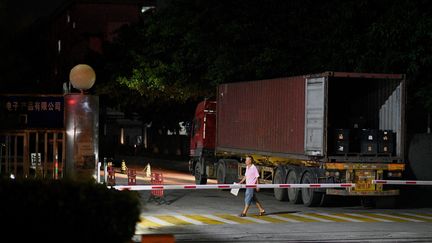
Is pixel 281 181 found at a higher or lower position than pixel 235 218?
higher

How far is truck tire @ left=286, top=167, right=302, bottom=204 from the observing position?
2577cm

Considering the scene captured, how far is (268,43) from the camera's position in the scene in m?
35.4

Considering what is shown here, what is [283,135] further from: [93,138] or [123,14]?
[123,14]

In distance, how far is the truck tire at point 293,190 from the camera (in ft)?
84.5

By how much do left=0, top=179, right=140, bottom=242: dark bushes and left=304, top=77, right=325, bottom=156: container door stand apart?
→ 1348 centimetres

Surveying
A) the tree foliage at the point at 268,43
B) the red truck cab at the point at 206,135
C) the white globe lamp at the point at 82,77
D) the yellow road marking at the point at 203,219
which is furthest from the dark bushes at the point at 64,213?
the red truck cab at the point at 206,135

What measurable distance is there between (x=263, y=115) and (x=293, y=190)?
295cm

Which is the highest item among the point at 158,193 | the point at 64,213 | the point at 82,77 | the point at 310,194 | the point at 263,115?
the point at 82,77

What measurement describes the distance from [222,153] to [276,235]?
14809mm

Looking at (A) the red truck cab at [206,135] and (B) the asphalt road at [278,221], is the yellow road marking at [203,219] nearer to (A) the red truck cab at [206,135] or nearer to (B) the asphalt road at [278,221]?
(B) the asphalt road at [278,221]

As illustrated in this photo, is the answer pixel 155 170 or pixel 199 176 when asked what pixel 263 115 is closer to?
pixel 199 176

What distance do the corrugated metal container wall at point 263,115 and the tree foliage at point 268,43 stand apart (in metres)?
3.54

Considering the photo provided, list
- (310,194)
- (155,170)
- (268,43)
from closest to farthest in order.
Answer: (310,194)
(268,43)
(155,170)

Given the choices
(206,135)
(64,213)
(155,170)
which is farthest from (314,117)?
(155,170)
